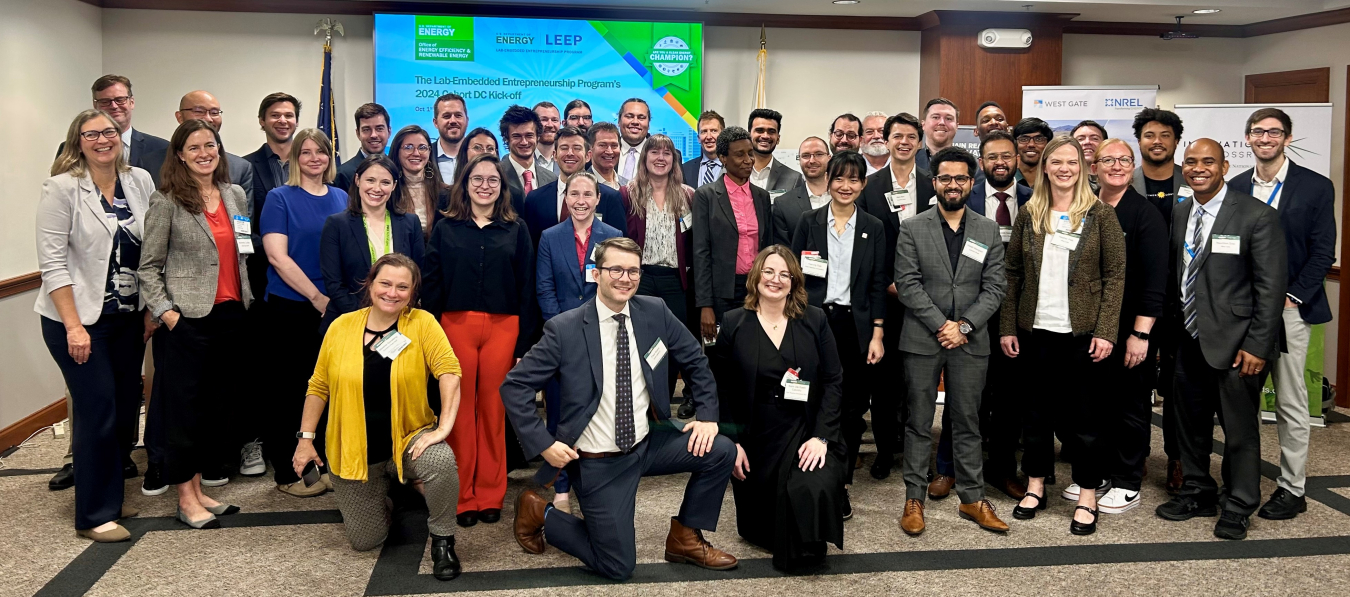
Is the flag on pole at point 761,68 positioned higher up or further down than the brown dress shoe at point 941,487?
higher up

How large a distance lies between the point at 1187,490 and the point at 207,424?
3875mm

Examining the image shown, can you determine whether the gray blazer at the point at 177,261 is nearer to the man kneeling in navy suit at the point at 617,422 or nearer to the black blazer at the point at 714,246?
the man kneeling in navy suit at the point at 617,422

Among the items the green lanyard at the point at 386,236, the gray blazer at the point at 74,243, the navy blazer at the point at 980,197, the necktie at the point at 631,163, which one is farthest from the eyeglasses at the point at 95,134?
the navy blazer at the point at 980,197

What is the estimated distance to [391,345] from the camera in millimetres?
3240

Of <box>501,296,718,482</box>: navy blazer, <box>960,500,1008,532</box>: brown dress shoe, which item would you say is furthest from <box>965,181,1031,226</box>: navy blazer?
<box>501,296,718,482</box>: navy blazer

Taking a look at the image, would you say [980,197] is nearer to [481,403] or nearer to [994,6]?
[481,403]

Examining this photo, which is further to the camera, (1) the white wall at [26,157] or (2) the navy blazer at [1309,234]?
(1) the white wall at [26,157]

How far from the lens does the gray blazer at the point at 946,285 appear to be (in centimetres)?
358

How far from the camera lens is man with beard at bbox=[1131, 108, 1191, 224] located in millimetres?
4043

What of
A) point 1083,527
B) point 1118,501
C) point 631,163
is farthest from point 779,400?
point 631,163

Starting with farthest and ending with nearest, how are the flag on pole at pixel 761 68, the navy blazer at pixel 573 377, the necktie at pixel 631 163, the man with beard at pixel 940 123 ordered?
the flag on pole at pixel 761 68 < the necktie at pixel 631 163 < the man with beard at pixel 940 123 < the navy blazer at pixel 573 377

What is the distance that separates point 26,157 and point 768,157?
13.2 ft

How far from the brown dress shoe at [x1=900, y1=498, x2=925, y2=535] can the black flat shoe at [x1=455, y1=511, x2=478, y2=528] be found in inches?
65.0

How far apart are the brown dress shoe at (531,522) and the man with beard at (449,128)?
192 centimetres
